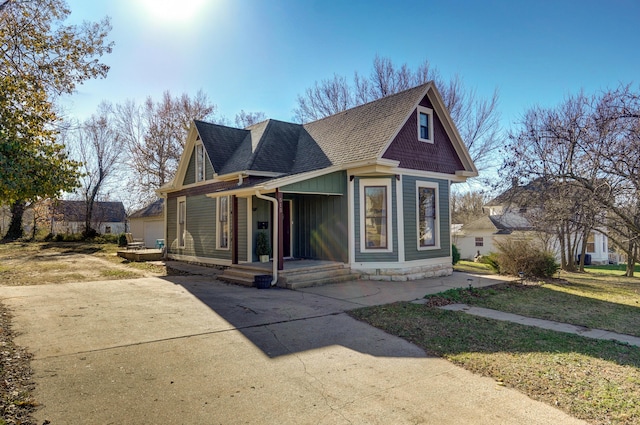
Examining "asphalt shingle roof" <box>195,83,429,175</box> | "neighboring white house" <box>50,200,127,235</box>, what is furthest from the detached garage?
"asphalt shingle roof" <box>195,83,429,175</box>

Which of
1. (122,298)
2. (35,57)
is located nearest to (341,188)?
(122,298)

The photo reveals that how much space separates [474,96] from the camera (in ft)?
73.6

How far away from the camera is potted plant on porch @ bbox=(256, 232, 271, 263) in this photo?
492 inches

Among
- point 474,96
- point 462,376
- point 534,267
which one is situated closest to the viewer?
point 462,376

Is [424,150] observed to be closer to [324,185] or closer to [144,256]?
[324,185]

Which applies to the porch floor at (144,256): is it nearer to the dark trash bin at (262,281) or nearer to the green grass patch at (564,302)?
the dark trash bin at (262,281)

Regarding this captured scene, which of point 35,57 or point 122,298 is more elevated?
point 35,57

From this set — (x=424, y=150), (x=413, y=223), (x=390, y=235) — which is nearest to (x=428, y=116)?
(x=424, y=150)

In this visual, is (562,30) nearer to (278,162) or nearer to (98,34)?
(278,162)

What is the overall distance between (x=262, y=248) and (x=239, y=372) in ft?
27.5

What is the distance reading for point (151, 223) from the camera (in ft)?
88.1

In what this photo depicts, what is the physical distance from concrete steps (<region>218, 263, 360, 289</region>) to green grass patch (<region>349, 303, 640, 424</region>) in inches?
128

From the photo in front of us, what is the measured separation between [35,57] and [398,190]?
33.9 feet

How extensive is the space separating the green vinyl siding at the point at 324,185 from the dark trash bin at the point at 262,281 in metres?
2.41
